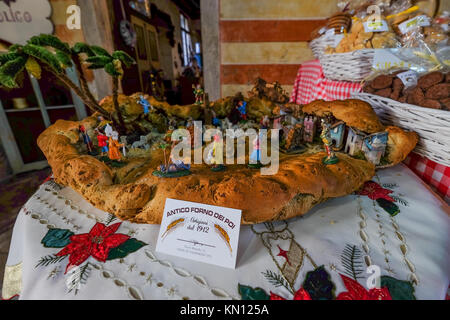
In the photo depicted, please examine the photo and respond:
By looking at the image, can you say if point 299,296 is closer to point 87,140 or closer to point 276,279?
point 276,279

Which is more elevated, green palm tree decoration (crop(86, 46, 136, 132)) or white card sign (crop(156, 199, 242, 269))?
green palm tree decoration (crop(86, 46, 136, 132))

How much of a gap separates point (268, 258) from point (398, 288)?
38 cm

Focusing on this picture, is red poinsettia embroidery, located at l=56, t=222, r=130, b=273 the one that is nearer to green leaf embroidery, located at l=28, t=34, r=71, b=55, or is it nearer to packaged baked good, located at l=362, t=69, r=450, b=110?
green leaf embroidery, located at l=28, t=34, r=71, b=55

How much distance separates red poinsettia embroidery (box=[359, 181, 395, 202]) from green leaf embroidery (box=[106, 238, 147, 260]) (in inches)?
39.5

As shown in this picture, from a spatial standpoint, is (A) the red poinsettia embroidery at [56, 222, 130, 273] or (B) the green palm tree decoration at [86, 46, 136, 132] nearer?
(A) the red poinsettia embroidery at [56, 222, 130, 273]

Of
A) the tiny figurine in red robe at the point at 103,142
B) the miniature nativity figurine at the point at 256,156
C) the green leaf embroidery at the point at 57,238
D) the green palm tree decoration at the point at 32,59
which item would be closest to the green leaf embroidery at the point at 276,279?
the miniature nativity figurine at the point at 256,156

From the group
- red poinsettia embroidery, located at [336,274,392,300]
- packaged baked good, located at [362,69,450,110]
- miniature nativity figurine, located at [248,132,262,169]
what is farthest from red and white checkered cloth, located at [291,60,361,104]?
red poinsettia embroidery, located at [336,274,392,300]

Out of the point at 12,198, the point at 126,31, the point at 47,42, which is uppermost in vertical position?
the point at 126,31

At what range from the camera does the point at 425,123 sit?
3.51ft

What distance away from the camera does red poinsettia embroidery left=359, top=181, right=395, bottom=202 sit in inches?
41.4

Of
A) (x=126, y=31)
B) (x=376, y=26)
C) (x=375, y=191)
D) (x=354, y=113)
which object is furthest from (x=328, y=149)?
(x=126, y=31)

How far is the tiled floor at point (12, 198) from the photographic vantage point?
233cm

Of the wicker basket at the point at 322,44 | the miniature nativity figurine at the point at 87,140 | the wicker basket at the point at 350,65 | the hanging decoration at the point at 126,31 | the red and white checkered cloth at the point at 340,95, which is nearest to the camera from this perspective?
the red and white checkered cloth at the point at 340,95

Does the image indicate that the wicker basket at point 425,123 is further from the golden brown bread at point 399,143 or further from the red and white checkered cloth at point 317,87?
the red and white checkered cloth at point 317,87
